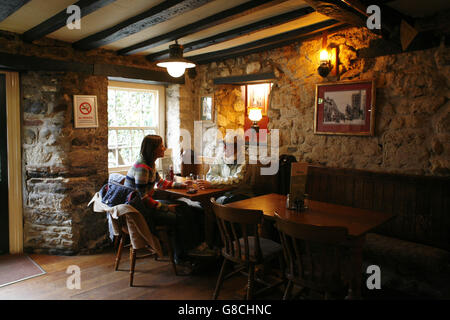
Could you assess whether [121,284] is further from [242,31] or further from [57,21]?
[242,31]

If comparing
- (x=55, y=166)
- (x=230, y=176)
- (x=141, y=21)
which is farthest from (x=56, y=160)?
(x=230, y=176)

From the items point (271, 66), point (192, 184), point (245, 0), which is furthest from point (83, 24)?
point (271, 66)

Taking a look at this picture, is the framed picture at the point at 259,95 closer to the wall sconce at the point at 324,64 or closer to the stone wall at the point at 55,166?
the wall sconce at the point at 324,64

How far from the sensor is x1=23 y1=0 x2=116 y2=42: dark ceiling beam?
2.61 meters

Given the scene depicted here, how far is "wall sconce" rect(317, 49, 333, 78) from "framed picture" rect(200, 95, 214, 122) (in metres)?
1.94

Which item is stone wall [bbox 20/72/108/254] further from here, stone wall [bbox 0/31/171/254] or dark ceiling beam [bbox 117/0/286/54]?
dark ceiling beam [bbox 117/0/286/54]

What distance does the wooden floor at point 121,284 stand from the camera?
2.96 meters

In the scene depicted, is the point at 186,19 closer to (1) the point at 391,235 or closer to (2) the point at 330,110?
(2) the point at 330,110

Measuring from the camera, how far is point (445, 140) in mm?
3094

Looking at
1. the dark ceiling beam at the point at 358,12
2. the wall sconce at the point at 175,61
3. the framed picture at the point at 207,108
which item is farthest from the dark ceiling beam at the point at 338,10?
the framed picture at the point at 207,108

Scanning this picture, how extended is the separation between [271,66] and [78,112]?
2508 millimetres

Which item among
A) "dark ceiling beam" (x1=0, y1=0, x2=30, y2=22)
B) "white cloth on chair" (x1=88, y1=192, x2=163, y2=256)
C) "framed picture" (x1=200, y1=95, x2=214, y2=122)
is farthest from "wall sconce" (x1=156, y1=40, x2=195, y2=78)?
"framed picture" (x1=200, y1=95, x2=214, y2=122)

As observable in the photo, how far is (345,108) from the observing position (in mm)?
3736

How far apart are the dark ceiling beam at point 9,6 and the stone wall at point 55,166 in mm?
971
